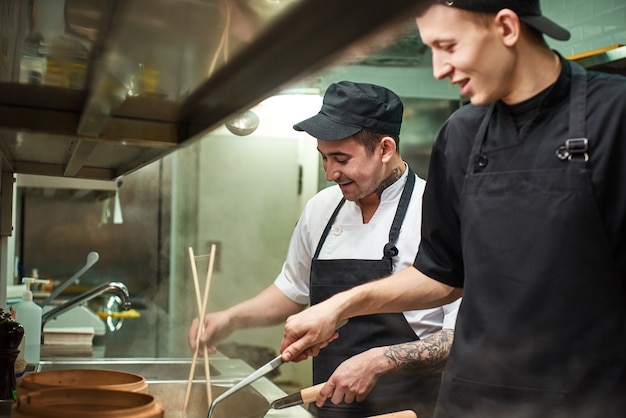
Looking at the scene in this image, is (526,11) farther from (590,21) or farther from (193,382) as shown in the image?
(590,21)

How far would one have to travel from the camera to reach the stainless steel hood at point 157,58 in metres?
0.67

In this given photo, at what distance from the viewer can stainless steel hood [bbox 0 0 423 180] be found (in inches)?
26.5

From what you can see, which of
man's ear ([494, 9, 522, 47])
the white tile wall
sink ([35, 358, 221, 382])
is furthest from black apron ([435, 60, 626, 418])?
the white tile wall

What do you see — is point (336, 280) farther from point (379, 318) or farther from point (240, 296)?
point (240, 296)

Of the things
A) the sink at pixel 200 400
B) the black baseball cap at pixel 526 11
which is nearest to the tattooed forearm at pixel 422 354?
the sink at pixel 200 400

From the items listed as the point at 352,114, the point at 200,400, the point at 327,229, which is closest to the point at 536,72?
the point at 352,114

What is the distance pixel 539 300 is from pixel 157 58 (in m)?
0.91

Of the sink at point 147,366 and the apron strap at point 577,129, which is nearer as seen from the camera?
the apron strap at point 577,129

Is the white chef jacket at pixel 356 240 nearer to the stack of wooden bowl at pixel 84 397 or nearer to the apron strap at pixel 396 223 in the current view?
the apron strap at pixel 396 223

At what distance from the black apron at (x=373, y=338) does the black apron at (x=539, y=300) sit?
0.37 m

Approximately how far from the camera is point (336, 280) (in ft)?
7.20

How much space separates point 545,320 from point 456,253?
33 cm

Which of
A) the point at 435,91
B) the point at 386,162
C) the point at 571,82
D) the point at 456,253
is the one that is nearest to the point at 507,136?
the point at 571,82

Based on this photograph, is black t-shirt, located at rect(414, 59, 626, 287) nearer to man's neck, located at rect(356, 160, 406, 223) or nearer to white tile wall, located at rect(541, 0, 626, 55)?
man's neck, located at rect(356, 160, 406, 223)
